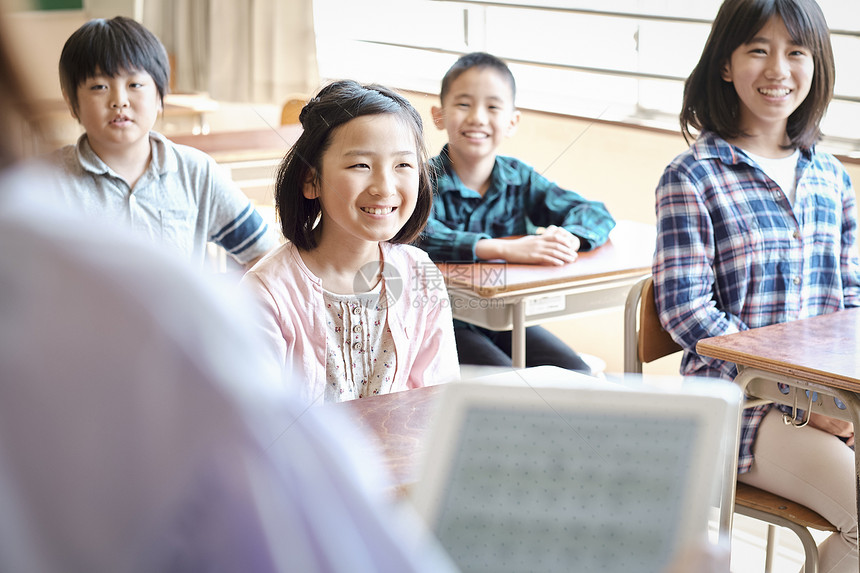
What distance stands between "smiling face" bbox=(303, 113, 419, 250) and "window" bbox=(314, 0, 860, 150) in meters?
0.79

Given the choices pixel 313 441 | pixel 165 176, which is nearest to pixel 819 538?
pixel 165 176

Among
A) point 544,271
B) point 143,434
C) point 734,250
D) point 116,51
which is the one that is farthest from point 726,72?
point 143,434

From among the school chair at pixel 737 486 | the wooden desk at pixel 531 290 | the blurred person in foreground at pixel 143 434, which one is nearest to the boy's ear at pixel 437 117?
the wooden desk at pixel 531 290

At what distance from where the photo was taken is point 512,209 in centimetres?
178

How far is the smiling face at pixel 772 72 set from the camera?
50.7 inches

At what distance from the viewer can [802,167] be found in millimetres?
1328

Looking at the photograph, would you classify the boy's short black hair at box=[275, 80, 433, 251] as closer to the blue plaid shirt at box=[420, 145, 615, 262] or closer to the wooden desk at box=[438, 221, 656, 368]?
the wooden desk at box=[438, 221, 656, 368]

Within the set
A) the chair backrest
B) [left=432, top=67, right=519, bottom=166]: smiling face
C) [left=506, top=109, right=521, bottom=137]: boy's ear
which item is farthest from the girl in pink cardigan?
[left=506, top=109, right=521, bottom=137]: boy's ear

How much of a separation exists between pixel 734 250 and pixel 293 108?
2.14 feet

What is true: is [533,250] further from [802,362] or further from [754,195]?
[802,362]

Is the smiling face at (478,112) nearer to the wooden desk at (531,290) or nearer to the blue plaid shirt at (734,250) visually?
→ the wooden desk at (531,290)

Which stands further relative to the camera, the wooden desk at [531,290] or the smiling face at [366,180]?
the wooden desk at [531,290]

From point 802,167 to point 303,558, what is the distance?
1.33 meters

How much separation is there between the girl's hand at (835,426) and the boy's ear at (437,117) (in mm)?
650
